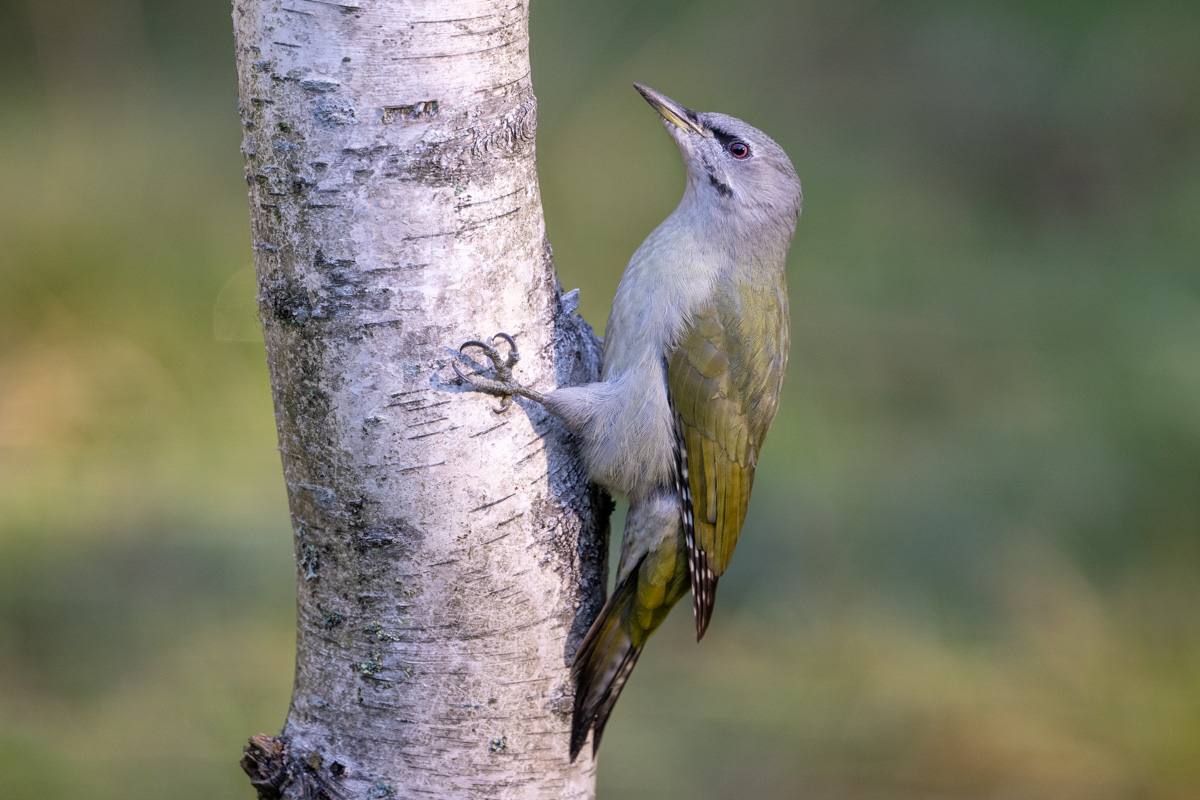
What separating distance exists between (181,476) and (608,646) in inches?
132

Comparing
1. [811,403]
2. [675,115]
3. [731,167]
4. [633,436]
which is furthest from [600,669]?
[811,403]

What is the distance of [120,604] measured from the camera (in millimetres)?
4207

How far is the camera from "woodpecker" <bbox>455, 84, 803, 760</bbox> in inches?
98.5

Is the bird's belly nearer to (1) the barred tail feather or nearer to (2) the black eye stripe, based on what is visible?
(1) the barred tail feather

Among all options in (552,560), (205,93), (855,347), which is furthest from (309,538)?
(205,93)

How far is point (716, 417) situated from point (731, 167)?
2.50 ft

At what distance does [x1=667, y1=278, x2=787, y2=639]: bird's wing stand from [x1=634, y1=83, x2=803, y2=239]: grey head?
27 cm

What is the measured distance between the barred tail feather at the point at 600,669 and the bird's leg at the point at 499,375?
0.57 m

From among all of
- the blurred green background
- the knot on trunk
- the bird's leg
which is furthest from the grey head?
the blurred green background

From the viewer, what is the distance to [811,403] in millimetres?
5797

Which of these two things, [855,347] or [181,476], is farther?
[855,347]

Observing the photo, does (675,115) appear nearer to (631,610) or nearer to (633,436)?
(633,436)

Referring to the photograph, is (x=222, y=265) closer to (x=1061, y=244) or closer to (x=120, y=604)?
(x=120, y=604)

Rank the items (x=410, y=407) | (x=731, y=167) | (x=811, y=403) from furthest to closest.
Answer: (x=811, y=403) → (x=731, y=167) → (x=410, y=407)
